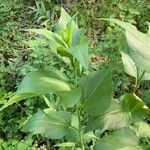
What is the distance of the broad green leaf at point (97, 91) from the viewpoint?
1.22 meters

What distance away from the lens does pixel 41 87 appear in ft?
3.75

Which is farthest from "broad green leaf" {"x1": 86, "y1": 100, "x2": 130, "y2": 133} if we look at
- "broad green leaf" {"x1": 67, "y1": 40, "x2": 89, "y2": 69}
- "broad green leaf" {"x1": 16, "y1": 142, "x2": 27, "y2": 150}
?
"broad green leaf" {"x1": 16, "y1": 142, "x2": 27, "y2": 150}

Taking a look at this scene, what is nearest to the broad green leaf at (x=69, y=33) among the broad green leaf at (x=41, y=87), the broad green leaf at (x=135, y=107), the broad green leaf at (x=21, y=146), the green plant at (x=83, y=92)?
the green plant at (x=83, y=92)

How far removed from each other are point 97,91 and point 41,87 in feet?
0.65

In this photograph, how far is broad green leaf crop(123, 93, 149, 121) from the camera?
1.34m

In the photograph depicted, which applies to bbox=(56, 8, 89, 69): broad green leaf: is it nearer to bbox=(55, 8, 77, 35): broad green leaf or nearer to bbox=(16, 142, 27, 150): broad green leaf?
bbox=(55, 8, 77, 35): broad green leaf

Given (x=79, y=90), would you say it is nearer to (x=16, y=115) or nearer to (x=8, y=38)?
(x=16, y=115)

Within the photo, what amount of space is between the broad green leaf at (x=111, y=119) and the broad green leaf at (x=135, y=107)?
2cm

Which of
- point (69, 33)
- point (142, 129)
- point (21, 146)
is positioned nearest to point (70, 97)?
point (69, 33)

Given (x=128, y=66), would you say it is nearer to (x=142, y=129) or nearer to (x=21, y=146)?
(x=142, y=129)

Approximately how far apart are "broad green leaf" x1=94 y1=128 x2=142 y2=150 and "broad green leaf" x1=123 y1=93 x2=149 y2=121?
0.06 m

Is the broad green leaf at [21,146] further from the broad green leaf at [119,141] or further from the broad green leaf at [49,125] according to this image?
the broad green leaf at [119,141]

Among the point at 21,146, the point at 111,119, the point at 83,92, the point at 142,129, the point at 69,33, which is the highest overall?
the point at 69,33

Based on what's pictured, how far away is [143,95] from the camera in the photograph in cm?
312
